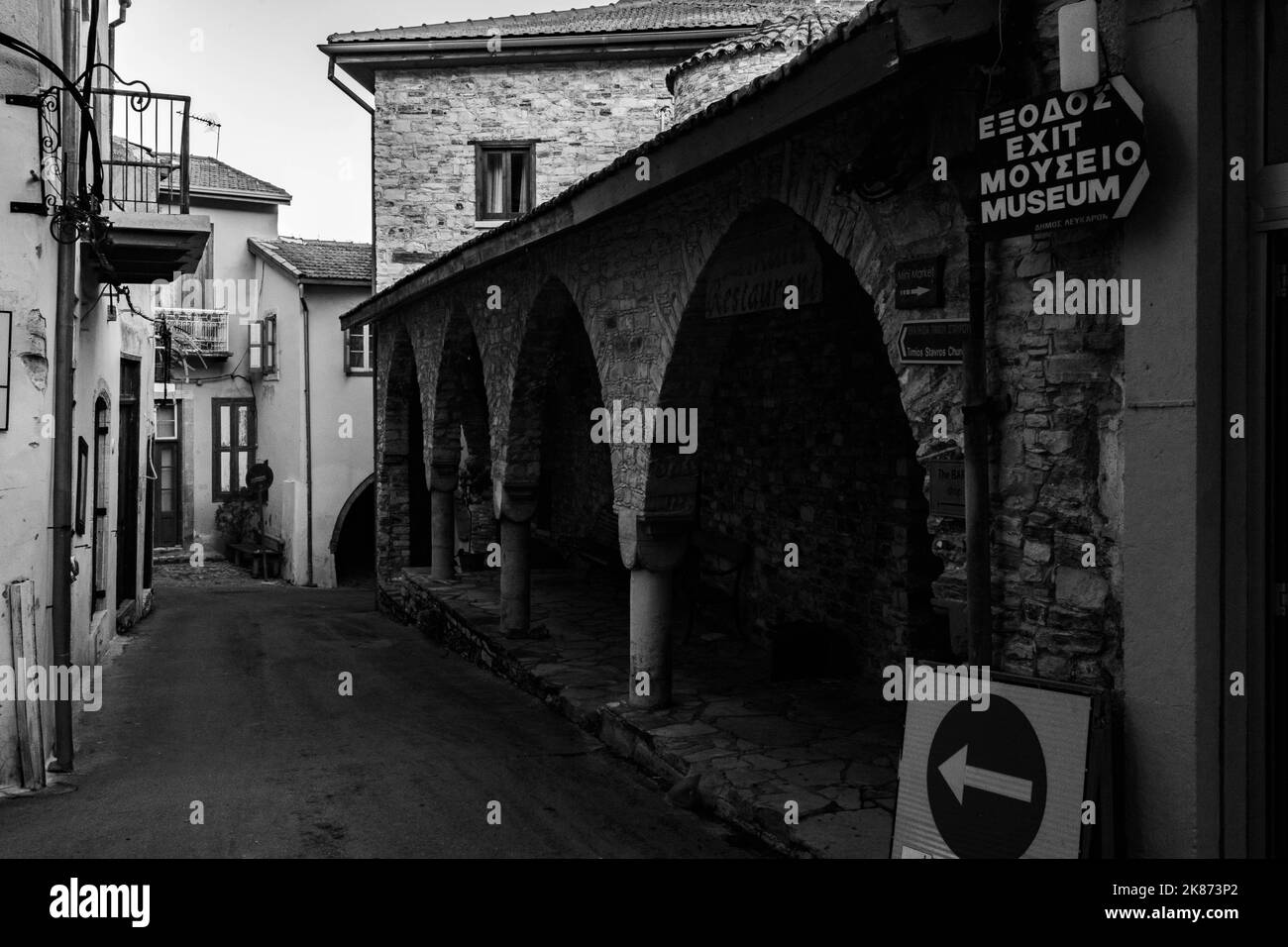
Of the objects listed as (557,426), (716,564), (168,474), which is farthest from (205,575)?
(716,564)

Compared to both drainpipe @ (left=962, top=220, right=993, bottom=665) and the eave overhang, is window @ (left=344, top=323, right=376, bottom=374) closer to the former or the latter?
the eave overhang

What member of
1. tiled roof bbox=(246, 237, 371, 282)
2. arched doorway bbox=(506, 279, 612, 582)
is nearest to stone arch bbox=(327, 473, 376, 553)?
tiled roof bbox=(246, 237, 371, 282)

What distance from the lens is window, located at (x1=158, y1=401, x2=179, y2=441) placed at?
2339 centimetres

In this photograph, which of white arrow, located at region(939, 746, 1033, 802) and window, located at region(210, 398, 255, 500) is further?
window, located at region(210, 398, 255, 500)

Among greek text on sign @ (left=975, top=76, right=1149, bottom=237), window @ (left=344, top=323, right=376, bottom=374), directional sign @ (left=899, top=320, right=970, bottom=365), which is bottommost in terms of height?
directional sign @ (left=899, top=320, right=970, bottom=365)

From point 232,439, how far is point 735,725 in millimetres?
19070

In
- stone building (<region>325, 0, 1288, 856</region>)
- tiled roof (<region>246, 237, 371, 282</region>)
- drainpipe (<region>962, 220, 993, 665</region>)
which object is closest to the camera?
stone building (<region>325, 0, 1288, 856</region>)

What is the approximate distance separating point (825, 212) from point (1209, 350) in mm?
1989

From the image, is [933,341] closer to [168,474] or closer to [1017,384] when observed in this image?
[1017,384]

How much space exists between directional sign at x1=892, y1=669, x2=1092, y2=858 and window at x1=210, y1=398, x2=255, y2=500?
21445 mm

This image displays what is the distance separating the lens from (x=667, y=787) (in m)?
6.38

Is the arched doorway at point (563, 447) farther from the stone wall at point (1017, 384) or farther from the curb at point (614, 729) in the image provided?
the stone wall at point (1017, 384)

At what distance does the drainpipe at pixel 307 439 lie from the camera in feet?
69.5

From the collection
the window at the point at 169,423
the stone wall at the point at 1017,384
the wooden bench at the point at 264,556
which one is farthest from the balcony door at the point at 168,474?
the stone wall at the point at 1017,384
